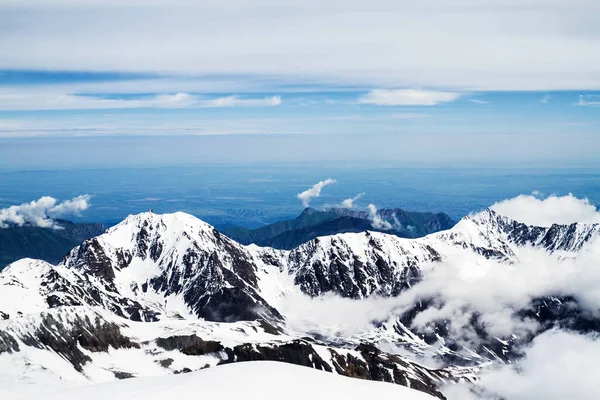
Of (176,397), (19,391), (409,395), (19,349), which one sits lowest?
(19,349)

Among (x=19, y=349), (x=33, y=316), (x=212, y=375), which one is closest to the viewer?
(x=212, y=375)

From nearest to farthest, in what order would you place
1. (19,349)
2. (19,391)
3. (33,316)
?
1. (19,391)
2. (19,349)
3. (33,316)

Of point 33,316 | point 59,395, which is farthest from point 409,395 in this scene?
point 33,316

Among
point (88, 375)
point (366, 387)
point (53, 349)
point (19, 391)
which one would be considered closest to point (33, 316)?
point (53, 349)

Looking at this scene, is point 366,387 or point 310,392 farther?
point 366,387

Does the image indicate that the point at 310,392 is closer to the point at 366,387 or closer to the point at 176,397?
the point at 366,387

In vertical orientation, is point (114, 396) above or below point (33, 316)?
above
